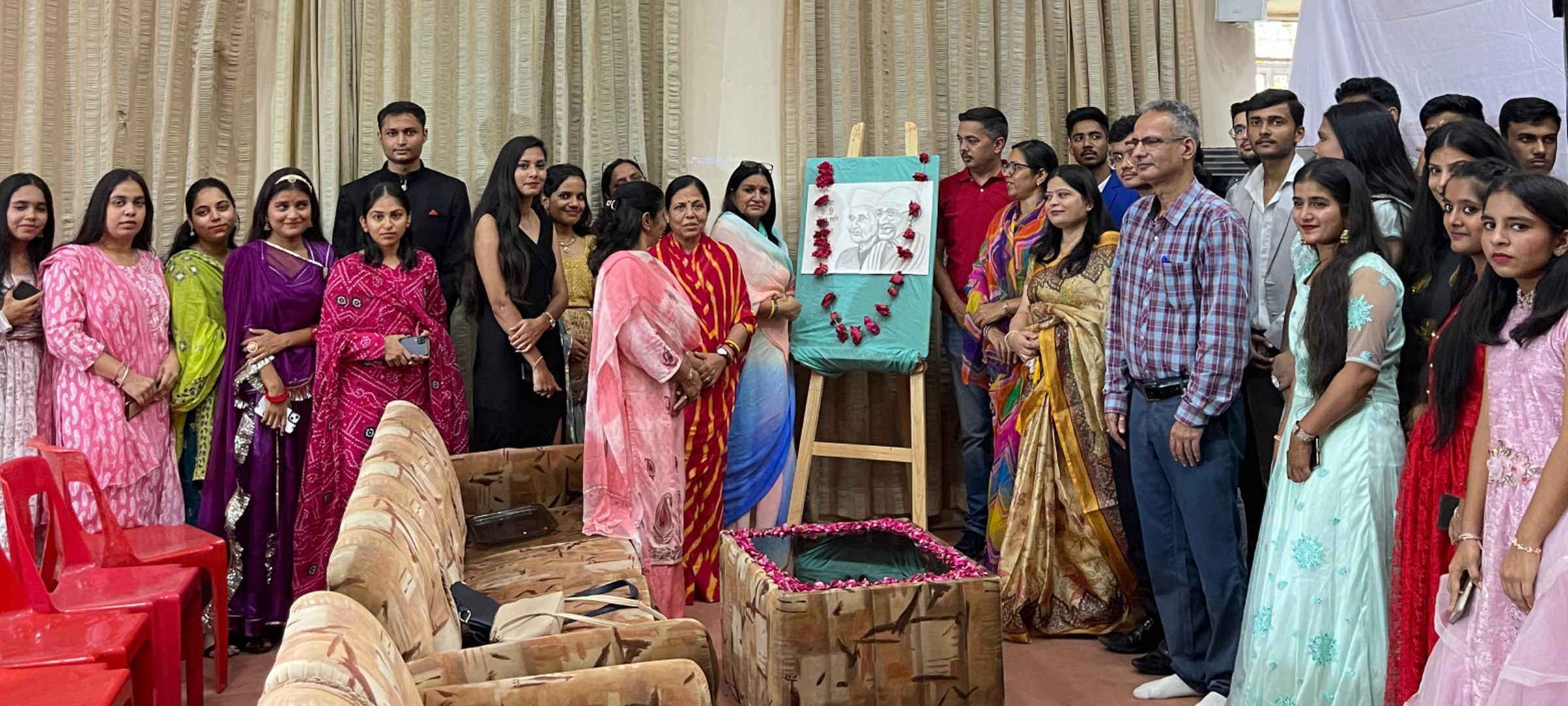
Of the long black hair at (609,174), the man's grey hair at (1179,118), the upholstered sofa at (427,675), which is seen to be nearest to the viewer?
the upholstered sofa at (427,675)

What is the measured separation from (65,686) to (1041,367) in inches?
101

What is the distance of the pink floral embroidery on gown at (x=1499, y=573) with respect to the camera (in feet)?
6.12

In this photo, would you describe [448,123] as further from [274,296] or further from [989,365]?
[989,365]

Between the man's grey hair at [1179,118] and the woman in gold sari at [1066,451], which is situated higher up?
the man's grey hair at [1179,118]

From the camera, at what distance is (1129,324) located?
3.00 m

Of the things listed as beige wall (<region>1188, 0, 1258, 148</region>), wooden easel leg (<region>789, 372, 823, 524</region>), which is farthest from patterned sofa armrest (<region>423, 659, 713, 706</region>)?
beige wall (<region>1188, 0, 1258, 148</region>)

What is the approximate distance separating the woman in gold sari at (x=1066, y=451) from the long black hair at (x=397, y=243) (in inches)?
73.8

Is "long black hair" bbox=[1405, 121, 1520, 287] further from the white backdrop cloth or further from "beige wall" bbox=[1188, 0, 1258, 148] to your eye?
"beige wall" bbox=[1188, 0, 1258, 148]

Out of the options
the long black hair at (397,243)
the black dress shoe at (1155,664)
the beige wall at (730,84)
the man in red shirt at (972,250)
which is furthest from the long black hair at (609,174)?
the black dress shoe at (1155,664)

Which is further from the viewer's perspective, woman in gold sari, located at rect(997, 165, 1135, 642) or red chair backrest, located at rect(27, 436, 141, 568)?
woman in gold sari, located at rect(997, 165, 1135, 642)

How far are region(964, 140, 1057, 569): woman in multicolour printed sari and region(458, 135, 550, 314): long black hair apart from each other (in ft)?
4.99

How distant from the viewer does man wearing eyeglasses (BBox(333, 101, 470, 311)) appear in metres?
3.86

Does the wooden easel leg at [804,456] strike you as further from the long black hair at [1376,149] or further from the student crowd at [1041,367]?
the long black hair at [1376,149]

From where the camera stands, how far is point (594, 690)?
1.82 metres
